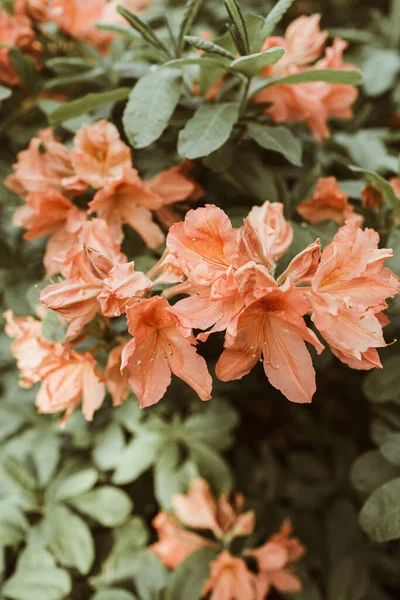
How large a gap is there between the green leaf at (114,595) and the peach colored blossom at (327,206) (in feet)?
3.32

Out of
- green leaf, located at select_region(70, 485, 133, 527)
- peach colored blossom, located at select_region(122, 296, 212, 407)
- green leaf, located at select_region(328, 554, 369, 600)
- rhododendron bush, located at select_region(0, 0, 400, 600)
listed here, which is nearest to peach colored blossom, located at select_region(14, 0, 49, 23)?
rhododendron bush, located at select_region(0, 0, 400, 600)

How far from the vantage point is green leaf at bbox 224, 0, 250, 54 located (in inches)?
35.3

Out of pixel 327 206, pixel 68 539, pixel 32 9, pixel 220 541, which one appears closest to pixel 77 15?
pixel 32 9

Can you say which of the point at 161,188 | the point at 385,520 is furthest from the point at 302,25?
the point at 385,520

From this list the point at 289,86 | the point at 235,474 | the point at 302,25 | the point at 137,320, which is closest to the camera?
the point at 137,320

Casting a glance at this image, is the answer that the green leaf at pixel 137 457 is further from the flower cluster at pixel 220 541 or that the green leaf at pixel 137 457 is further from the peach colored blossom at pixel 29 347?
the peach colored blossom at pixel 29 347

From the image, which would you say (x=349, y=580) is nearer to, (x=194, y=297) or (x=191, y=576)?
(x=191, y=576)

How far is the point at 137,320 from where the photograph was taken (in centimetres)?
77

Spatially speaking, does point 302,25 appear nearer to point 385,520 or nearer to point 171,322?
point 171,322

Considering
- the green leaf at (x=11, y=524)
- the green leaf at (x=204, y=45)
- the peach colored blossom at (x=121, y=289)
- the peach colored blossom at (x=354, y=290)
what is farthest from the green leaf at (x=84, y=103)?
the green leaf at (x=11, y=524)

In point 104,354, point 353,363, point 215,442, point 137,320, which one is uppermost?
point 137,320

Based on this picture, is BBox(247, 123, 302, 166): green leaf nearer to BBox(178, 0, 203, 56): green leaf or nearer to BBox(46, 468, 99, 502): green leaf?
BBox(178, 0, 203, 56): green leaf

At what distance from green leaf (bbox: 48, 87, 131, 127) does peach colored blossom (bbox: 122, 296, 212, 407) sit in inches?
19.7

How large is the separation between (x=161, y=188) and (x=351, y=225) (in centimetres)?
42
